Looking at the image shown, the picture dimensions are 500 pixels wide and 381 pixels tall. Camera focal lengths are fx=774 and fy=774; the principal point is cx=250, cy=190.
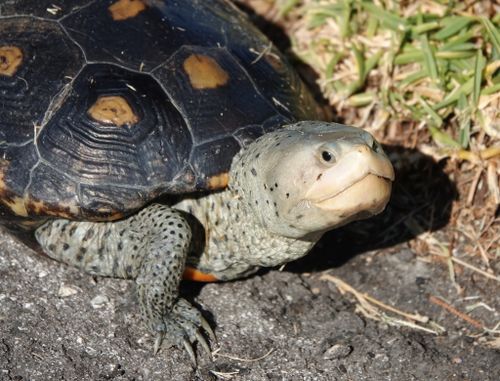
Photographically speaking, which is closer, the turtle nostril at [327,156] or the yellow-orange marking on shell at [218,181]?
the turtle nostril at [327,156]

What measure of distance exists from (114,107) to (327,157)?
47.2 inches

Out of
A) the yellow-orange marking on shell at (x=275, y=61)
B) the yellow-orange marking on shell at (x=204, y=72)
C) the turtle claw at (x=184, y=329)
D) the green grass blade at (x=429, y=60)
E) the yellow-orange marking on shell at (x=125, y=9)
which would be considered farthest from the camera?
the green grass blade at (x=429, y=60)

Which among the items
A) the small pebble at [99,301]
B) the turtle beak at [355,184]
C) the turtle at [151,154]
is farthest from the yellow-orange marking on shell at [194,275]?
the turtle beak at [355,184]

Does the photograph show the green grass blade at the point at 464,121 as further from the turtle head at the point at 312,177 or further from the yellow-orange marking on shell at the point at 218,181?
the yellow-orange marking on shell at the point at 218,181

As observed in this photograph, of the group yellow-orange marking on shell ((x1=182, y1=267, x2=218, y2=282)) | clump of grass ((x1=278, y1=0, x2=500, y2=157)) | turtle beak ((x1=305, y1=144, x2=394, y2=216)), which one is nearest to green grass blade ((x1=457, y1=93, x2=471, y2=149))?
clump of grass ((x1=278, y1=0, x2=500, y2=157))

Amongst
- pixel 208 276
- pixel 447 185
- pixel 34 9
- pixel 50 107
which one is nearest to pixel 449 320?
pixel 447 185

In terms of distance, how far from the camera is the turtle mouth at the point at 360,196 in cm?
350

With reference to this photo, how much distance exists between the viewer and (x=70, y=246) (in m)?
4.23

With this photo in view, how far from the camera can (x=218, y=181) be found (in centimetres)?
411

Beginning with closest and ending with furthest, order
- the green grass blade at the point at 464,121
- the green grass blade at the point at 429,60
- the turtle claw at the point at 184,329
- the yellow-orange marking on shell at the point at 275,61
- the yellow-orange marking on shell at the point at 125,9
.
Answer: the turtle claw at the point at 184,329
the yellow-orange marking on shell at the point at 125,9
the yellow-orange marking on shell at the point at 275,61
the green grass blade at the point at 464,121
the green grass blade at the point at 429,60

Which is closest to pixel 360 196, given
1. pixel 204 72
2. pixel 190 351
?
pixel 190 351

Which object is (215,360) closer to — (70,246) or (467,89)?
(70,246)

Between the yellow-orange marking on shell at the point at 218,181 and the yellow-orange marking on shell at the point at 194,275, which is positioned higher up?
the yellow-orange marking on shell at the point at 218,181

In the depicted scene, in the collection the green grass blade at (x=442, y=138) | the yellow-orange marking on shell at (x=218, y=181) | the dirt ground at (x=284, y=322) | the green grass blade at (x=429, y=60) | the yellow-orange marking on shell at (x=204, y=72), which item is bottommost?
the dirt ground at (x=284, y=322)
